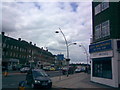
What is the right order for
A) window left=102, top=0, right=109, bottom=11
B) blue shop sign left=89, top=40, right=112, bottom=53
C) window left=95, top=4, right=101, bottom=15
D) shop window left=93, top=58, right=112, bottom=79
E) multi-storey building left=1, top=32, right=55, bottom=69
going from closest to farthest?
blue shop sign left=89, top=40, right=112, bottom=53
shop window left=93, top=58, right=112, bottom=79
window left=102, top=0, right=109, bottom=11
window left=95, top=4, right=101, bottom=15
multi-storey building left=1, top=32, right=55, bottom=69

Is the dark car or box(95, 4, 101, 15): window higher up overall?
box(95, 4, 101, 15): window

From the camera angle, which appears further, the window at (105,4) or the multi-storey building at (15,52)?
the multi-storey building at (15,52)

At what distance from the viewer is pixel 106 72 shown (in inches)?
690

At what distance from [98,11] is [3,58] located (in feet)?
151

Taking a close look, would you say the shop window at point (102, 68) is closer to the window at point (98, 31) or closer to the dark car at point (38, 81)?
the window at point (98, 31)

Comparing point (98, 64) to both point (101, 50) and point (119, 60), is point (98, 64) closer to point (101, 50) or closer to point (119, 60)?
point (101, 50)

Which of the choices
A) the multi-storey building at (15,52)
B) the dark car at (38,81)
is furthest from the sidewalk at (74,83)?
the multi-storey building at (15,52)

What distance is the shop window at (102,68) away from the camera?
16953 millimetres

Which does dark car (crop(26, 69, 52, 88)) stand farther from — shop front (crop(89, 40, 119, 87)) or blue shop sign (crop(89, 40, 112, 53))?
blue shop sign (crop(89, 40, 112, 53))

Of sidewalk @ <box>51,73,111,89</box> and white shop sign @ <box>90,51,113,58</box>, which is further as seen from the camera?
white shop sign @ <box>90,51,113,58</box>

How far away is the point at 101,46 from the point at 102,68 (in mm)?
2490

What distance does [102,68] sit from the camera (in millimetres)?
18594

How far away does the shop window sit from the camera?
17.0 metres

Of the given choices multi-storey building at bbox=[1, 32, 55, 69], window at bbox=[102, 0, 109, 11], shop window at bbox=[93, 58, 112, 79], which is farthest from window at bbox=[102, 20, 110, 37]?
multi-storey building at bbox=[1, 32, 55, 69]
